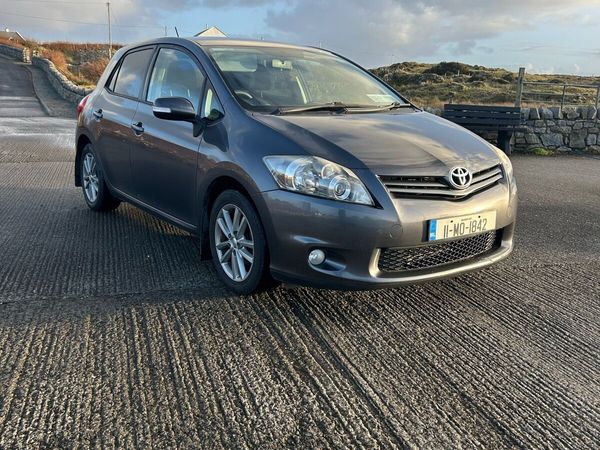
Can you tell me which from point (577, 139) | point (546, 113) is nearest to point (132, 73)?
point (546, 113)

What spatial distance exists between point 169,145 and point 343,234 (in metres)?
1.70

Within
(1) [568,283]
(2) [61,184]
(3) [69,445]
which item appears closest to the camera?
(3) [69,445]

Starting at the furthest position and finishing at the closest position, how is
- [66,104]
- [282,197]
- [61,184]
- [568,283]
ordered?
[66,104] < [61,184] < [568,283] < [282,197]

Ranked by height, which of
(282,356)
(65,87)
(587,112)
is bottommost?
(282,356)

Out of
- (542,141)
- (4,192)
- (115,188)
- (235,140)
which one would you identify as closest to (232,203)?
(235,140)

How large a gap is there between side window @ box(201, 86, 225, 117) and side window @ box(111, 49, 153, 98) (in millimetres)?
1118

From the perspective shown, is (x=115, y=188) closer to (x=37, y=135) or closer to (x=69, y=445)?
(x=69, y=445)

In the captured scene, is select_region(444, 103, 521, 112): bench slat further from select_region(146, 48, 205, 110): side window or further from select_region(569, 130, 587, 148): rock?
select_region(146, 48, 205, 110): side window

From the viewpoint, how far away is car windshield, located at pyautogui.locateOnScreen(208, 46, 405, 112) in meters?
3.92

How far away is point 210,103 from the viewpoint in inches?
153

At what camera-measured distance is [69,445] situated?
2.13m

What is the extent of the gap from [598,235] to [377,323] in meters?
3.18

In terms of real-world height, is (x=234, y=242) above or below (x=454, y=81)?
below

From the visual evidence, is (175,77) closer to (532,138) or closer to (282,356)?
(282,356)
